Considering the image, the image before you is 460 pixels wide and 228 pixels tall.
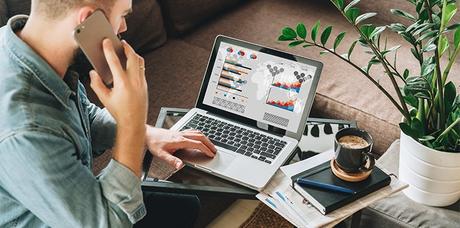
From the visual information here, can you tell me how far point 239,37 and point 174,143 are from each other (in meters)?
0.97

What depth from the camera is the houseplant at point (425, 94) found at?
3.69ft

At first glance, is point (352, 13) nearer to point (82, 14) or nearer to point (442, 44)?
point (442, 44)

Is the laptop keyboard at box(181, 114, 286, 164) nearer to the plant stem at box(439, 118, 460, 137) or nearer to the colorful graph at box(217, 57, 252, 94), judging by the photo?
the colorful graph at box(217, 57, 252, 94)

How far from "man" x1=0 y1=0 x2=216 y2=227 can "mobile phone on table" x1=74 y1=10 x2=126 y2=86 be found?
0.05 ft

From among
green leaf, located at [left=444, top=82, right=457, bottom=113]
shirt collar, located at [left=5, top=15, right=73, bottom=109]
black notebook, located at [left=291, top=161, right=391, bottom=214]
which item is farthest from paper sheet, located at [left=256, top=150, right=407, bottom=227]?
shirt collar, located at [left=5, top=15, right=73, bottom=109]

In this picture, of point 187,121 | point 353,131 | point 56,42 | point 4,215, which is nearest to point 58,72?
point 56,42

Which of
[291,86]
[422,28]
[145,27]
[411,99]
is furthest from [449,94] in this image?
[145,27]

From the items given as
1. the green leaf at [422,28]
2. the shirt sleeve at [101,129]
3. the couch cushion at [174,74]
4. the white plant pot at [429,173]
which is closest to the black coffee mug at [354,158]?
the white plant pot at [429,173]

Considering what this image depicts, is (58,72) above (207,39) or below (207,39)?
above

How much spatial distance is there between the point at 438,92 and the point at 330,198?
13.4 inches

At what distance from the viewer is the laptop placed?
1.25 meters

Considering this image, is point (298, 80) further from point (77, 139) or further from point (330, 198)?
point (77, 139)

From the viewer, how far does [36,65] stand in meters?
0.96

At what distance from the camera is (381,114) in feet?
5.57
